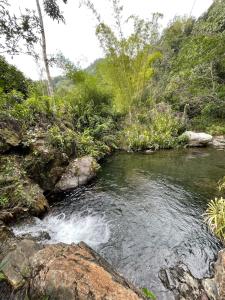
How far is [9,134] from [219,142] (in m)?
12.2

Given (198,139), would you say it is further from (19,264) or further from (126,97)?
(19,264)

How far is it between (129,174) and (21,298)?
5.93m

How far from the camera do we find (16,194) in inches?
173

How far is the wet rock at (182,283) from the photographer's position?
262cm

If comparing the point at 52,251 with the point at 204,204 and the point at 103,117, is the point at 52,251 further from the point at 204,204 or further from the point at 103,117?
the point at 103,117

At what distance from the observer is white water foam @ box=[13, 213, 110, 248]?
154 inches

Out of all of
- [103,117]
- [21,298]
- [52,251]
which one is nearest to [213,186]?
[52,251]

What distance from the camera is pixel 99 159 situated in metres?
10.0

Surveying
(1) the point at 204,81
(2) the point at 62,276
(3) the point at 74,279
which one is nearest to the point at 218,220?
(3) the point at 74,279

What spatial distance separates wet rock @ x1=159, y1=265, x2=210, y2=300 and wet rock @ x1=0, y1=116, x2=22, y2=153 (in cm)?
487

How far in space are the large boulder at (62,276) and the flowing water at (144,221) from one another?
3.09 feet

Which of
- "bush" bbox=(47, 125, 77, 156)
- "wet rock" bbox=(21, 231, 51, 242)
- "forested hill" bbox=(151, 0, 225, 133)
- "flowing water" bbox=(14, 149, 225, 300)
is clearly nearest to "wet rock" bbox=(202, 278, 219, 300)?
"flowing water" bbox=(14, 149, 225, 300)

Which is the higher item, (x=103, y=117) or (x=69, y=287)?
(x=103, y=117)

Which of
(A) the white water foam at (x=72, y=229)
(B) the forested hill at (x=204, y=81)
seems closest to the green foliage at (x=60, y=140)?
(A) the white water foam at (x=72, y=229)
